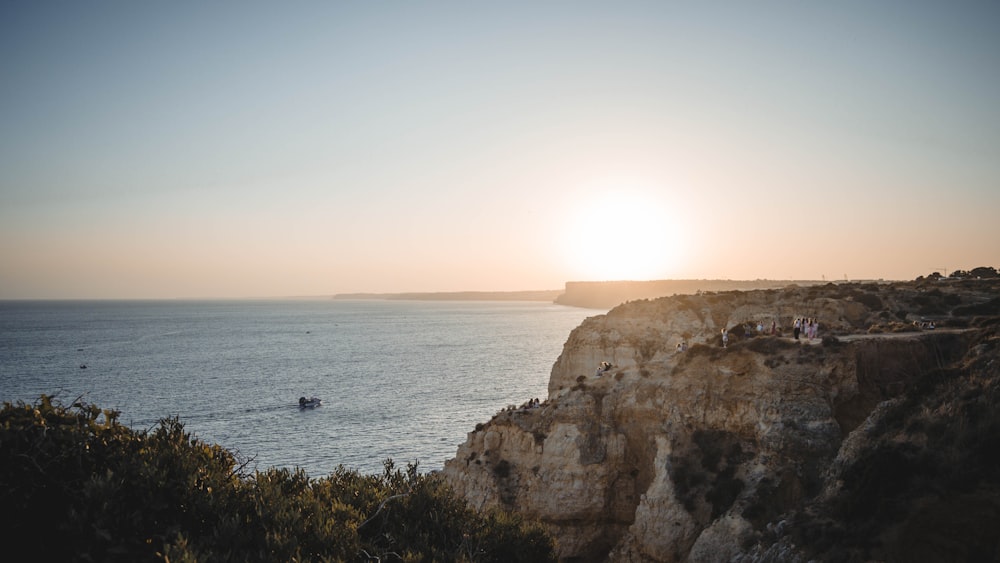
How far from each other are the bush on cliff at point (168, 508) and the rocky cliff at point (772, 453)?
42.4ft

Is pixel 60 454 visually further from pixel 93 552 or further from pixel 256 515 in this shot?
pixel 256 515

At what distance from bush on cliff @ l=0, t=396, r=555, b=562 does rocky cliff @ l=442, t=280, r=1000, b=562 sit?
1292cm

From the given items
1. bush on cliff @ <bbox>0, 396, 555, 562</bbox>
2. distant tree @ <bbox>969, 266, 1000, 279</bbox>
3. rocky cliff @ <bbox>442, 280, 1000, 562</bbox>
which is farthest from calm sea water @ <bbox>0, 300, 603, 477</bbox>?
distant tree @ <bbox>969, 266, 1000, 279</bbox>

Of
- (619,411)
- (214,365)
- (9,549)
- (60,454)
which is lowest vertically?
(214,365)

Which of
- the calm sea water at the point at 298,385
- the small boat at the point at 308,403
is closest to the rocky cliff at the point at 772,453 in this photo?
the calm sea water at the point at 298,385

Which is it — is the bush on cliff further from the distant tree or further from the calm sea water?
the distant tree

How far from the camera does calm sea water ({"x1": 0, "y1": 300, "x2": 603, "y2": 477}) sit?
55.7 m

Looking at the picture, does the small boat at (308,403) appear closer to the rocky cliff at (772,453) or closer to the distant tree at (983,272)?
the rocky cliff at (772,453)

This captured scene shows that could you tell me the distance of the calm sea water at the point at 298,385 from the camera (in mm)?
55688

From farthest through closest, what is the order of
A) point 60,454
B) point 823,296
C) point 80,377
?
point 80,377
point 823,296
point 60,454

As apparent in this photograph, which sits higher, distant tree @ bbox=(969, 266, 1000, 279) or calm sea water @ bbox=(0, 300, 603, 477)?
distant tree @ bbox=(969, 266, 1000, 279)

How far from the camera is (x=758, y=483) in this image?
25.0m

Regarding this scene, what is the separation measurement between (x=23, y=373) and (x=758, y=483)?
108m

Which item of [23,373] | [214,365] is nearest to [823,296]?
[214,365]
